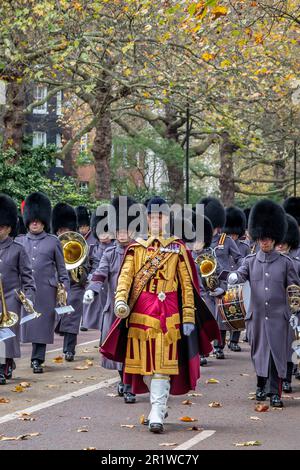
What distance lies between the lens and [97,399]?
11.0 meters

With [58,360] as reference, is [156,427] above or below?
below

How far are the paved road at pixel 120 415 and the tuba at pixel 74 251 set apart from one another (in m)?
2.08

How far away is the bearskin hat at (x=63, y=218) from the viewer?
53.6 ft

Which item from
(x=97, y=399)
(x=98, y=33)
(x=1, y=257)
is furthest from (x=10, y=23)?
(x=97, y=399)

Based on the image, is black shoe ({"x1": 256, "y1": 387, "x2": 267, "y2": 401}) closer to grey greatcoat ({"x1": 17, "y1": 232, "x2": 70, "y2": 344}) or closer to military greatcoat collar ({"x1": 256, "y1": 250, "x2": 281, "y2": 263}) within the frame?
military greatcoat collar ({"x1": 256, "y1": 250, "x2": 281, "y2": 263})

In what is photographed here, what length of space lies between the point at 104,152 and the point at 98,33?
7.70 metres

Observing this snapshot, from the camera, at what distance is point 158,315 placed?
9.52 m

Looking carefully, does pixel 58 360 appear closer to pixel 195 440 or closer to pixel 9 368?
pixel 9 368

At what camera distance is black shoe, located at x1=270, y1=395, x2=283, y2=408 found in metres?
10.6

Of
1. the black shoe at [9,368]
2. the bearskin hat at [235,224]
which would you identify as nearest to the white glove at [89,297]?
the black shoe at [9,368]

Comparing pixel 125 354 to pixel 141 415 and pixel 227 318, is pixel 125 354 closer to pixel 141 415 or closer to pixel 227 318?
pixel 141 415

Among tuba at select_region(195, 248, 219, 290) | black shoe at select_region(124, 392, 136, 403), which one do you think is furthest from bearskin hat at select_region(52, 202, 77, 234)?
black shoe at select_region(124, 392, 136, 403)

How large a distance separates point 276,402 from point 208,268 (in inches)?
164

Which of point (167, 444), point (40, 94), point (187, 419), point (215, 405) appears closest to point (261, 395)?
point (215, 405)
